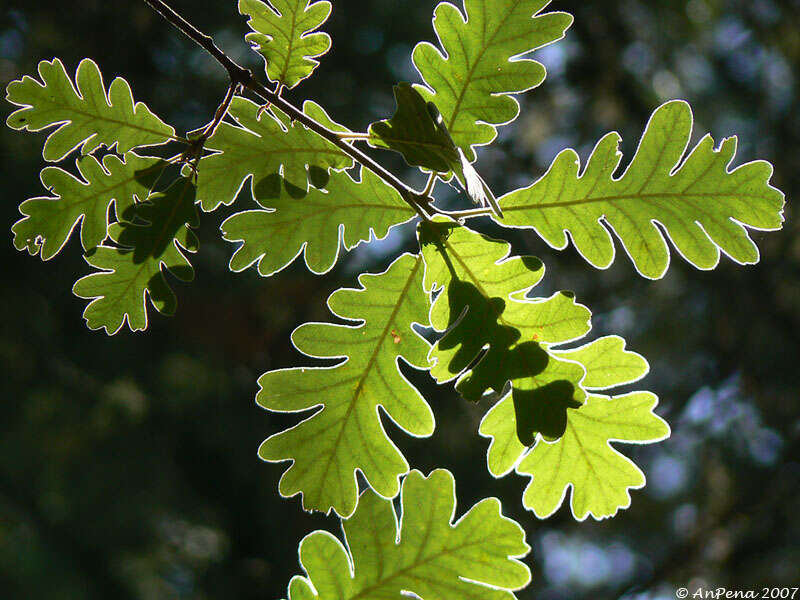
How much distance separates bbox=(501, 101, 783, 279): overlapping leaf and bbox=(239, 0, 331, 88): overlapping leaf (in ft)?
1.17

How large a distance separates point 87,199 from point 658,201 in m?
0.83

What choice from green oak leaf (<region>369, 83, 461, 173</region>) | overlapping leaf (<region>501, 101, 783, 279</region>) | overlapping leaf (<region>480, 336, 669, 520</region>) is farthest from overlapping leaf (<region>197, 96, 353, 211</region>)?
overlapping leaf (<region>480, 336, 669, 520</region>)

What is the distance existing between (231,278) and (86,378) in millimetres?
1396

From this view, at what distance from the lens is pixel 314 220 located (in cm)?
115

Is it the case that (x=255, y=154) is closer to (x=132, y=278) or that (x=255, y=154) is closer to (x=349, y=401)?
(x=132, y=278)

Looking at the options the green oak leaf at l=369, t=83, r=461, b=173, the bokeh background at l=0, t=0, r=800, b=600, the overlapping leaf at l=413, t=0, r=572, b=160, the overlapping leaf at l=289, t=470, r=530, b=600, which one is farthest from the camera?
the bokeh background at l=0, t=0, r=800, b=600

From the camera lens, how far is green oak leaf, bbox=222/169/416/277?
3.66 feet

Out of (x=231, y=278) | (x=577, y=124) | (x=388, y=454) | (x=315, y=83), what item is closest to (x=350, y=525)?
(x=388, y=454)

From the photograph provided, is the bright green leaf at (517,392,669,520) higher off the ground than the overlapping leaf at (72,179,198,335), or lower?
lower

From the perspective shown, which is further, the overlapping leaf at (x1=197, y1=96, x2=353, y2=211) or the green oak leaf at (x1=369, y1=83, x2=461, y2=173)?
the overlapping leaf at (x1=197, y1=96, x2=353, y2=211)

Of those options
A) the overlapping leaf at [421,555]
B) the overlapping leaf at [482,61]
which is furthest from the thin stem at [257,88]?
the overlapping leaf at [421,555]

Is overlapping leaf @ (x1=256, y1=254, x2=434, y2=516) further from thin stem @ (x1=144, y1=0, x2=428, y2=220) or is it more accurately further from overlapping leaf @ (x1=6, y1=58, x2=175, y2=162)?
overlapping leaf @ (x1=6, y1=58, x2=175, y2=162)

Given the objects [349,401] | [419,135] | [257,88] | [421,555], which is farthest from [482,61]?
[421,555]

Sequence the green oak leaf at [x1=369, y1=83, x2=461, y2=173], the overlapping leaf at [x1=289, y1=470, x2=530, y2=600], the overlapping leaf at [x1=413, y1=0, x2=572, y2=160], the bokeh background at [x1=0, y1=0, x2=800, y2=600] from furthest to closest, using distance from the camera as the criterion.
Answer: the bokeh background at [x1=0, y1=0, x2=800, y2=600] < the overlapping leaf at [x1=289, y1=470, x2=530, y2=600] < the overlapping leaf at [x1=413, y1=0, x2=572, y2=160] < the green oak leaf at [x1=369, y1=83, x2=461, y2=173]
